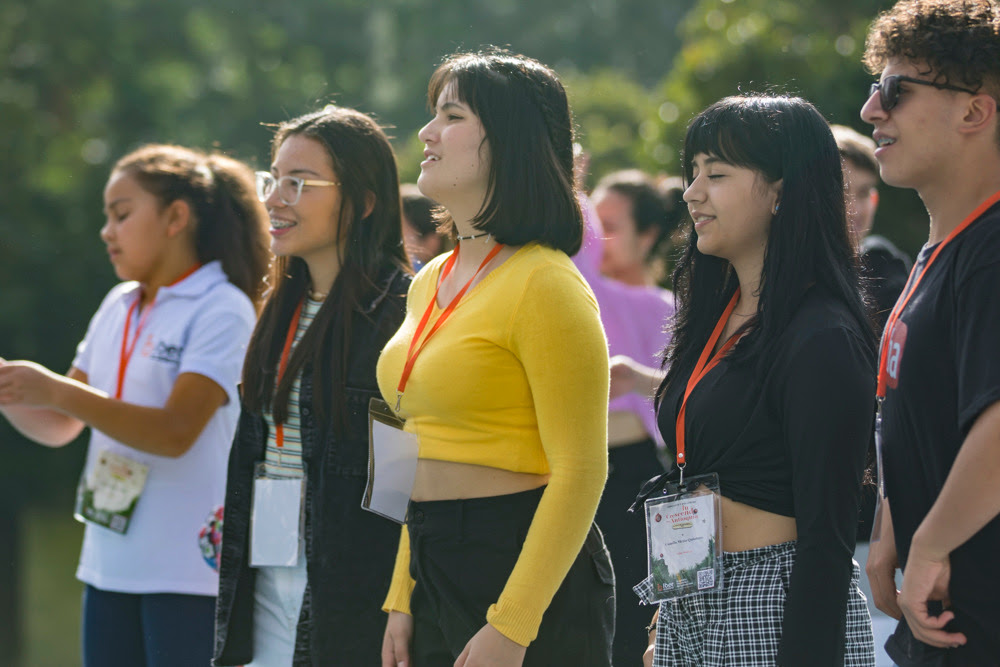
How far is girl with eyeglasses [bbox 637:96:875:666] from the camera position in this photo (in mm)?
1874

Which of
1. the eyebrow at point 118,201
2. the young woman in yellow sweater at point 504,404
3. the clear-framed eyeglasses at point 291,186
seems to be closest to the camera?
the young woman in yellow sweater at point 504,404

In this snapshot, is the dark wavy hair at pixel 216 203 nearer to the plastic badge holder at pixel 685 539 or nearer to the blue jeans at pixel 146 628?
the blue jeans at pixel 146 628

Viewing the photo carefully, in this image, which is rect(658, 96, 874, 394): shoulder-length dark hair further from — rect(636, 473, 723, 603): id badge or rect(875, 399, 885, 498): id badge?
rect(636, 473, 723, 603): id badge

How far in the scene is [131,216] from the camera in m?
3.67

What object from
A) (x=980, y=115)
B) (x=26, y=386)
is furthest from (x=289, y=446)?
(x=980, y=115)

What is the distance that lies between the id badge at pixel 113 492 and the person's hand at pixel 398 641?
138 centimetres

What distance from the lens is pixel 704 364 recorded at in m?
2.20

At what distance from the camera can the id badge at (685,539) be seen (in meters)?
2.02

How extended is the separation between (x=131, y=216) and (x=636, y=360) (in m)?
2.04

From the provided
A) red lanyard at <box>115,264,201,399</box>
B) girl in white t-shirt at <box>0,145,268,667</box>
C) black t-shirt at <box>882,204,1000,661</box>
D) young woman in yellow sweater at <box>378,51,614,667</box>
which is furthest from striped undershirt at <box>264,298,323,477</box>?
black t-shirt at <box>882,204,1000,661</box>

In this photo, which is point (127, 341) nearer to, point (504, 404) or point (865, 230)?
point (504, 404)

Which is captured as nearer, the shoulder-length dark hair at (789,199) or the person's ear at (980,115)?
the person's ear at (980,115)

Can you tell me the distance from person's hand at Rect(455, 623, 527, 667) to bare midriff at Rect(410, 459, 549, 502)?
0.27 metres

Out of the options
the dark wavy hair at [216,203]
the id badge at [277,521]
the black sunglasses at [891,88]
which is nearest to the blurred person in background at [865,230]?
the black sunglasses at [891,88]
